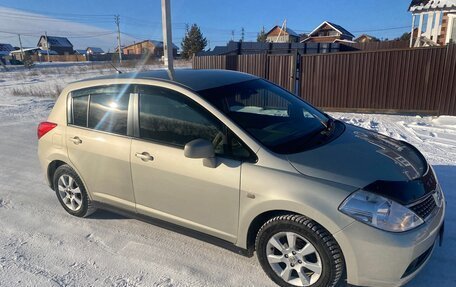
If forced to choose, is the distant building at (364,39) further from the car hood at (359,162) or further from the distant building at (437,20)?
the car hood at (359,162)

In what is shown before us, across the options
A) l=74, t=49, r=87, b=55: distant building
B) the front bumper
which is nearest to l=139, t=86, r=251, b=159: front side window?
the front bumper

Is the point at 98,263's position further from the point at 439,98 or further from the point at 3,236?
the point at 439,98

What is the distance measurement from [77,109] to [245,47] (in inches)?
658

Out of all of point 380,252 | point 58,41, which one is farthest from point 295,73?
point 58,41

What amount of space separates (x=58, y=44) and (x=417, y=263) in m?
113

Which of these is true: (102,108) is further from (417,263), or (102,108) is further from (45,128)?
(417,263)

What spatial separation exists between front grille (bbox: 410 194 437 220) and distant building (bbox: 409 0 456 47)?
43.9ft

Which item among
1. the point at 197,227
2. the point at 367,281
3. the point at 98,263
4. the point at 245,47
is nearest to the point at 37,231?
the point at 98,263

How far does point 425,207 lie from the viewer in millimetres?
2459

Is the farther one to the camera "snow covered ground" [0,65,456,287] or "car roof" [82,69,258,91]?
"car roof" [82,69,258,91]

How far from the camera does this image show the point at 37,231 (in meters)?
3.74

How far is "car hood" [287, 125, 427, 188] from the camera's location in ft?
8.07

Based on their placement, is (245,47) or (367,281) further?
(245,47)

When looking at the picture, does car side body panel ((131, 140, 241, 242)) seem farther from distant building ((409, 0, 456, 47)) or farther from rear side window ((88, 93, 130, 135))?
distant building ((409, 0, 456, 47))
